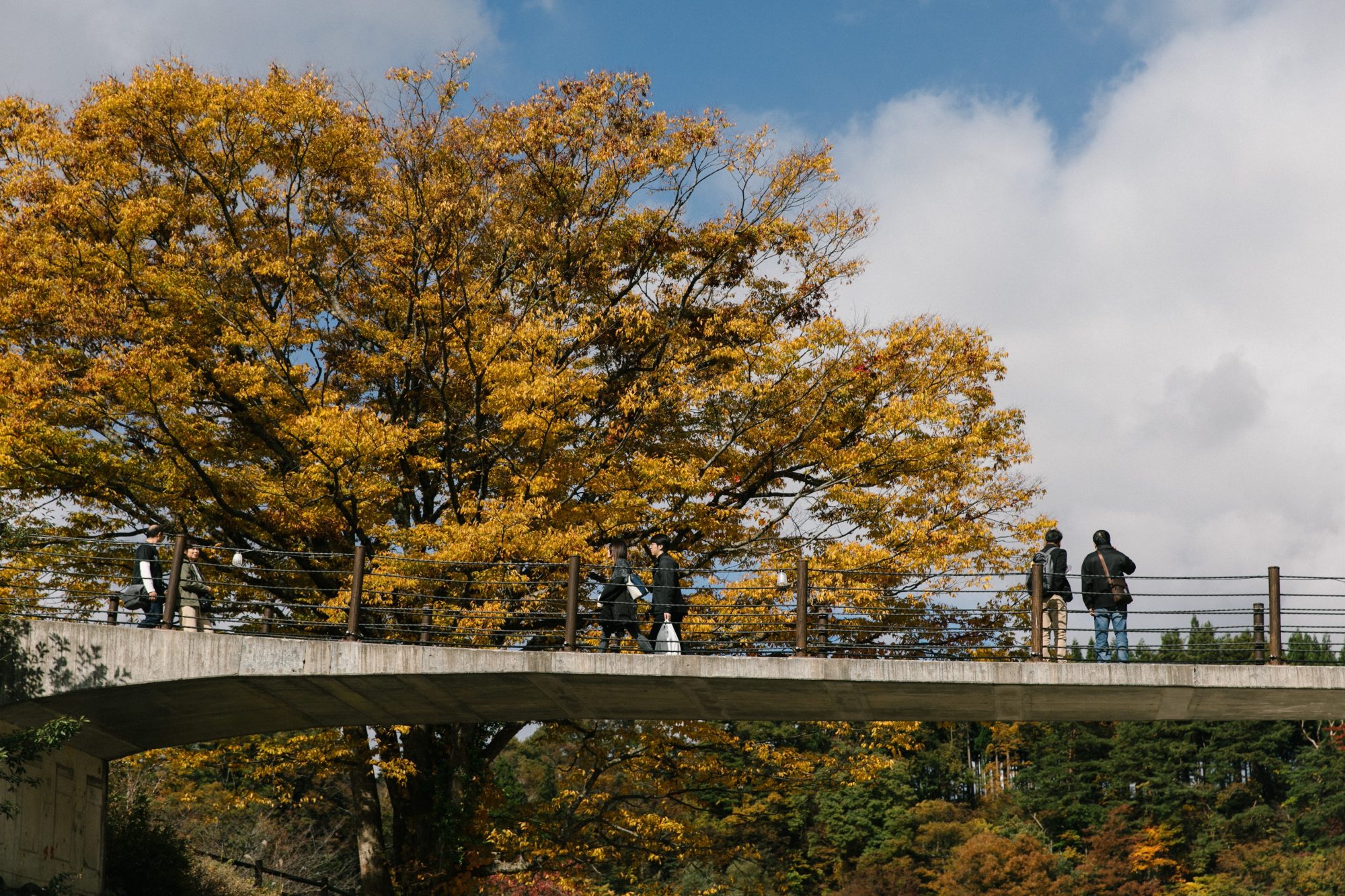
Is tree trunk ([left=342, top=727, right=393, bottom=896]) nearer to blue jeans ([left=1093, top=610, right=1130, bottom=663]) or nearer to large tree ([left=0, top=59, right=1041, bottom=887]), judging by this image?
large tree ([left=0, top=59, right=1041, bottom=887])

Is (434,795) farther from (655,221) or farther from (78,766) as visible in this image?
(655,221)

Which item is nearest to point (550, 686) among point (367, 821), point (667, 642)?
point (667, 642)

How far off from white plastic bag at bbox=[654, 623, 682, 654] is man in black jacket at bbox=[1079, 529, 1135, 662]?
4637 mm

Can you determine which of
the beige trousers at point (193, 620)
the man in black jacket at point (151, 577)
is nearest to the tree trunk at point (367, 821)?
the beige trousers at point (193, 620)

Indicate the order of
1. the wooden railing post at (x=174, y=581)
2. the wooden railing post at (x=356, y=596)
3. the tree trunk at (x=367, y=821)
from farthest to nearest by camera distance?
the tree trunk at (x=367, y=821), the wooden railing post at (x=356, y=596), the wooden railing post at (x=174, y=581)

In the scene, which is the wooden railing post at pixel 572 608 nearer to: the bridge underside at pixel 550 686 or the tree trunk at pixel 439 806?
the bridge underside at pixel 550 686

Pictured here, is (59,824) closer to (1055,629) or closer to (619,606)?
(619,606)

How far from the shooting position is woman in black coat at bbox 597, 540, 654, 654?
53.0 ft

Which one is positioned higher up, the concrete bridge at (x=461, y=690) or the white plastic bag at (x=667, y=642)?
the white plastic bag at (x=667, y=642)

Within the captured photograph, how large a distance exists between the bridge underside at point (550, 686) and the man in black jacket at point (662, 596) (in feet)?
2.17

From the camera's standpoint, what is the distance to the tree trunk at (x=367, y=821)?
70.3ft

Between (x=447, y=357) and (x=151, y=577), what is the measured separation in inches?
245

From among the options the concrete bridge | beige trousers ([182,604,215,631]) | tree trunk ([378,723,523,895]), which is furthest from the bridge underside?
tree trunk ([378,723,523,895])

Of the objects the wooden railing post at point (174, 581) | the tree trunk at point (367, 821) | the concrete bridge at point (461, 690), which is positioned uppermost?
the wooden railing post at point (174, 581)
